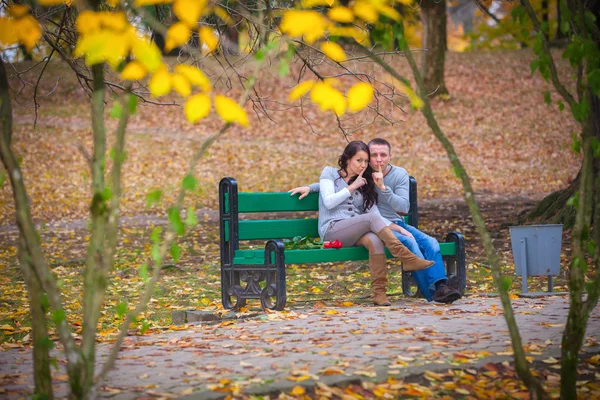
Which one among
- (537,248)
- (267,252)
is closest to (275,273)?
(267,252)

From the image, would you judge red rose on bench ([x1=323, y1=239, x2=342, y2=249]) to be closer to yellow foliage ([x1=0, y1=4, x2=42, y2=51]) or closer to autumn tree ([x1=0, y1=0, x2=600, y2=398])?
autumn tree ([x1=0, y1=0, x2=600, y2=398])

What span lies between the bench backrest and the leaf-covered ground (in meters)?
0.70

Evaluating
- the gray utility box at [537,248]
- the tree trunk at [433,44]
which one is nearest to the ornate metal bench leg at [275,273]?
the gray utility box at [537,248]

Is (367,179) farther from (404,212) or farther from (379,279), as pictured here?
(379,279)

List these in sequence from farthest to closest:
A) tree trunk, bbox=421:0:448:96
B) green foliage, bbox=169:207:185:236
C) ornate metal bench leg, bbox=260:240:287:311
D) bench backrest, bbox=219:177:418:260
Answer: tree trunk, bbox=421:0:448:96
bench backrest, bbox=219:177:418:260
ornate metal bench leg, bbox=260:240:287:311
green foliage, bbox=169:207:185:236

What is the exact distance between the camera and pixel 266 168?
19.8 meters

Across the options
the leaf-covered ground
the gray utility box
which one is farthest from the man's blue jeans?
the gray utility box

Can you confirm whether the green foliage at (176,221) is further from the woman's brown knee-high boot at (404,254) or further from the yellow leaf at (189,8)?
the woman's brown knee-high boot at (404,254)

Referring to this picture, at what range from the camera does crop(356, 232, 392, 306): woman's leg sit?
7.04 meters

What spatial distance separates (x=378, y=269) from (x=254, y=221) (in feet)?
4.02

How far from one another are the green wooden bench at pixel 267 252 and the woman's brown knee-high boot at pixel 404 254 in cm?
27

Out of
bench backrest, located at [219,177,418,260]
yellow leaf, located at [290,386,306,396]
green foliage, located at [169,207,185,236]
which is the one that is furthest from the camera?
bench backrest, located at [219,177,418,260]

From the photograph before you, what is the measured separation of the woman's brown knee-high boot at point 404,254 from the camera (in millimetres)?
7074

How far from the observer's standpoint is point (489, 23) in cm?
3875
